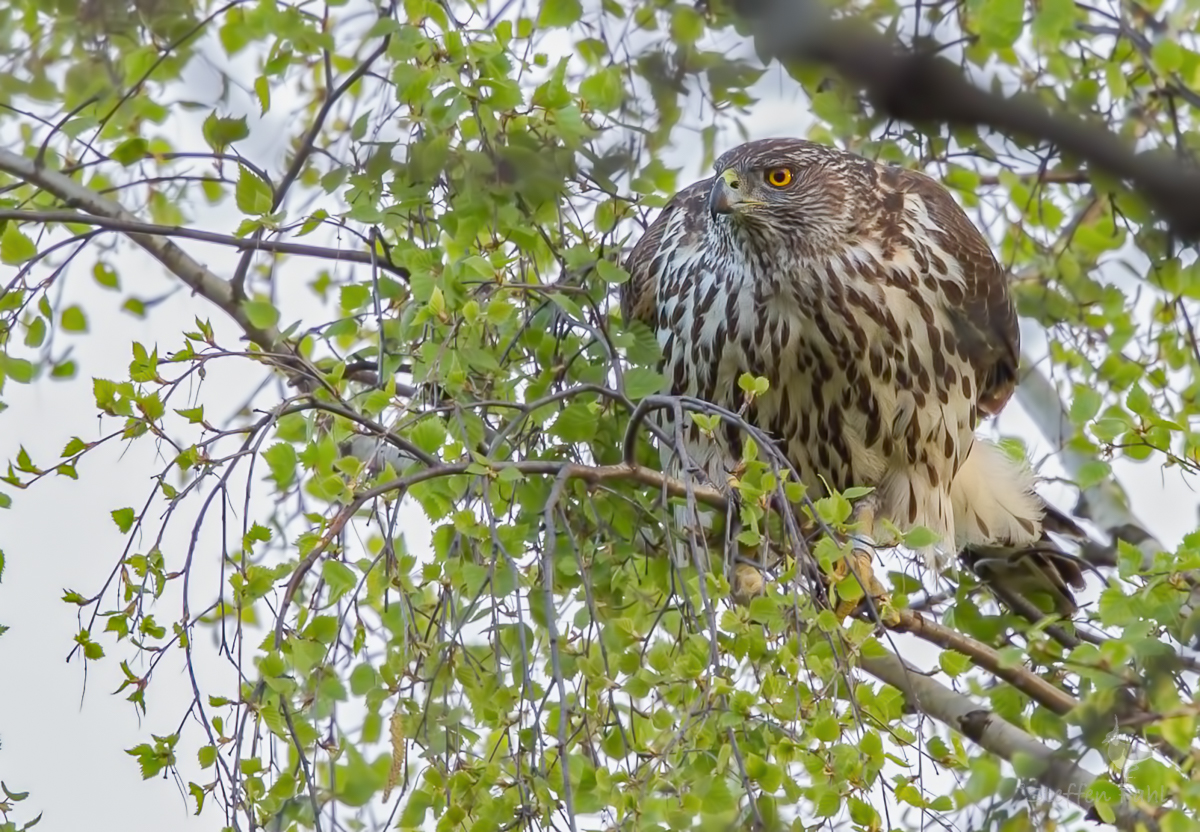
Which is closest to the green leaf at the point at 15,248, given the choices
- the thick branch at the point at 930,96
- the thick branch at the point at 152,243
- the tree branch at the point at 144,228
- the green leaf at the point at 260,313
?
the tree branch at the point at 144,228

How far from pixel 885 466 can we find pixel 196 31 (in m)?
2.43

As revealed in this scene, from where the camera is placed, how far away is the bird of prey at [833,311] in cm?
427

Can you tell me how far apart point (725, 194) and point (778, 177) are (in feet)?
0.98

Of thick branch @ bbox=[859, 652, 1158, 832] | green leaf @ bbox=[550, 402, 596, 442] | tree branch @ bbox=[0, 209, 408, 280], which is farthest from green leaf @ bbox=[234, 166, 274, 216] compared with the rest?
thick branch @ bbox=[859, 652, 1158, 832]

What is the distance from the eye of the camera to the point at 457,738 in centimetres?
260

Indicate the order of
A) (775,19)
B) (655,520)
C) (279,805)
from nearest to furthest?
(775,19) < (279,805) < (655,520)

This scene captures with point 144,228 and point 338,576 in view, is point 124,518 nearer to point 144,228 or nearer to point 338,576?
point 338,576

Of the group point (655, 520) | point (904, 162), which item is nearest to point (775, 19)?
point (655, 520)

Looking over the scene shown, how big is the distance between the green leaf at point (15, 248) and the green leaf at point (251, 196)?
0.65 metres

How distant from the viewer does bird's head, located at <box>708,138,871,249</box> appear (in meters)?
4.27

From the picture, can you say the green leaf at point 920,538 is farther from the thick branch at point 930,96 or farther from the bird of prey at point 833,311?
the thick branch at point 930,96

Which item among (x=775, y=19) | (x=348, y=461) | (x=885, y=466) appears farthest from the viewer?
→ (x=885, y=466)

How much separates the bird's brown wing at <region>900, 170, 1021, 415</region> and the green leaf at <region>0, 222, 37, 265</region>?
2615 millimetres

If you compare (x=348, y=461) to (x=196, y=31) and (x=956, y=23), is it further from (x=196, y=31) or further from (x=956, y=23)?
(x=956, y=23)
